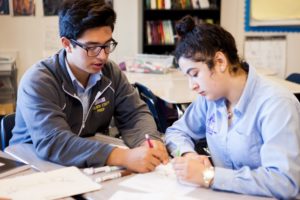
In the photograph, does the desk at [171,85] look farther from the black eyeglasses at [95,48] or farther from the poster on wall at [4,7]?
the poster on wall at [4,7]

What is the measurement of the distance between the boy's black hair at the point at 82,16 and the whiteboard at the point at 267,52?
3.26m

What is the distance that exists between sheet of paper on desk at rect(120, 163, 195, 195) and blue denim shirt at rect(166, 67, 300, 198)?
12 cm

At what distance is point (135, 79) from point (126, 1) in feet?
4.29

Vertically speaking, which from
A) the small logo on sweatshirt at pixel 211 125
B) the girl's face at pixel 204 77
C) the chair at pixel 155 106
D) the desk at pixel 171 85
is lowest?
the chair at pixel 155 106

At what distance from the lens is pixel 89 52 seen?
171 cm

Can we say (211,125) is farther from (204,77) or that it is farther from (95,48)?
(95,48)

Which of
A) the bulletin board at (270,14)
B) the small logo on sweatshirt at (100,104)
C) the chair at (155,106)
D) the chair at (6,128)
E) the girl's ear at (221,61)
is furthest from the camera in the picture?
the bulletin board at (270,14)

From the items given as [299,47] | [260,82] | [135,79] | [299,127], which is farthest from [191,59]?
[299,47]

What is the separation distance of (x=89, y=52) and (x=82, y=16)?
16cm

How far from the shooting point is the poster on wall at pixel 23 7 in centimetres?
430

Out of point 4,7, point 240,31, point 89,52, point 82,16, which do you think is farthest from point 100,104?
point 240,31

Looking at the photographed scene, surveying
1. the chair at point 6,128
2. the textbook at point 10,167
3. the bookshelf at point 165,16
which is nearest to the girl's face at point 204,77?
the textbook at point 10,167

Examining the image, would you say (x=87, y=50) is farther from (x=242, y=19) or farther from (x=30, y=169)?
(x=242, y=19)

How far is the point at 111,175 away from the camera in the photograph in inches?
54.8
